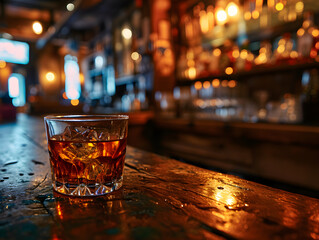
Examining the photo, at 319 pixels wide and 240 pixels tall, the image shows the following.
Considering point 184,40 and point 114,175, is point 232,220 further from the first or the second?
point 184,40

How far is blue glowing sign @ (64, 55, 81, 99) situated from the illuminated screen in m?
1.36

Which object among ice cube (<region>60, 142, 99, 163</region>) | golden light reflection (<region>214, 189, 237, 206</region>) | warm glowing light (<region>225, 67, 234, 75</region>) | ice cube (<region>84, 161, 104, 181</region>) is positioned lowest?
golden light reflection (<region>214, 189, 237, 206</region>)

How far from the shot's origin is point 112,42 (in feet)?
17.0

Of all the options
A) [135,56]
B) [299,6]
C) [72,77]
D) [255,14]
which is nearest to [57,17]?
[72,77]

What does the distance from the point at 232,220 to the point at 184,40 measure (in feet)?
10.8

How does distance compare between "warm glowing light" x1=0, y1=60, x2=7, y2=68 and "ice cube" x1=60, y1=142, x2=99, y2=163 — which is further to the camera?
"warm glowing light" x1=0, y1=60, x2=7, y2=68

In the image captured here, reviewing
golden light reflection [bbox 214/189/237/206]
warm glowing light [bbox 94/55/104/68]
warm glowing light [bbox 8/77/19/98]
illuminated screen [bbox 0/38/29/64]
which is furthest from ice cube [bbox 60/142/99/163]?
warm glowing light [bbox 8/77/19/98]

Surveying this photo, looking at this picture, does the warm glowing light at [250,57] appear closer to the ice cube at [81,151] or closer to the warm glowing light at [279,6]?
the warm glowing light at [279,6]

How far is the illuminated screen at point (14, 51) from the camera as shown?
330 inches

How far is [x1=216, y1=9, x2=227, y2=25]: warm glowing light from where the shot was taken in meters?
2.60

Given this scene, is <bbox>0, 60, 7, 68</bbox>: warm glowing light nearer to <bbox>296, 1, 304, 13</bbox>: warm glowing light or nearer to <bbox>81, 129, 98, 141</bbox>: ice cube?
<bbox>296, 1, 304, 13</bbox>: warm glowing light

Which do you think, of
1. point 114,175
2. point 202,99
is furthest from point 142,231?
point 202,99

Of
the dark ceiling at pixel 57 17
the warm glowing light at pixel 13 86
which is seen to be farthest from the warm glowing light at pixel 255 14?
the warm glowing light at pixel 13 86

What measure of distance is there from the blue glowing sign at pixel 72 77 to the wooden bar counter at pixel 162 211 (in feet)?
32.0
